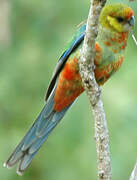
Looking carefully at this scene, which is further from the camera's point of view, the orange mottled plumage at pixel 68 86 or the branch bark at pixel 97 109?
the orange mottled plumage at pixel 68 86

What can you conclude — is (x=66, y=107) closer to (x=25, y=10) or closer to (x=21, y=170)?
(x=21, y=170)

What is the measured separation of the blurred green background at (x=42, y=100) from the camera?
4473mm

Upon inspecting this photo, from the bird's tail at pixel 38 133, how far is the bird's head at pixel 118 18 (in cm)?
80

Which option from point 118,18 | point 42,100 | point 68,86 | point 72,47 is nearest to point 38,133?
point 42,100

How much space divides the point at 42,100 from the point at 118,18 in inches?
41.1

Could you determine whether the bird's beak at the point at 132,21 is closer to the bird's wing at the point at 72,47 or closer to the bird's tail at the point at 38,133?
the bird's wing at the point at 72,47

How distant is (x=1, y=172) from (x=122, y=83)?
1.30 m

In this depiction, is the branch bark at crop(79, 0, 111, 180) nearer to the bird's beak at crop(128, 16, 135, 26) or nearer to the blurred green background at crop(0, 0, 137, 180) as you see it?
the blurred green background at crop(0, 0, 137, 180)

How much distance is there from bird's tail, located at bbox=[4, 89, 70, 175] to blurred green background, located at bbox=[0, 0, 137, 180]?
0.10 m

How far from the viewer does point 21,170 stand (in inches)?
177

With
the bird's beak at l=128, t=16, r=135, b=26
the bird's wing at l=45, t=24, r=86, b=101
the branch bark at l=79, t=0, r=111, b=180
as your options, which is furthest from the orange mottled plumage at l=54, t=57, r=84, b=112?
the branch bark at l=79, t=0, r=111, b=180

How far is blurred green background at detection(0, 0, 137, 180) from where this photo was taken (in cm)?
447

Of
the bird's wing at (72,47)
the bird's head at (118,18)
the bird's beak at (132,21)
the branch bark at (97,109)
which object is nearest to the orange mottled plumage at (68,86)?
the bird's wing at (72,47)

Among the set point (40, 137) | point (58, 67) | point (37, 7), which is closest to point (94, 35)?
point (58, 67)
